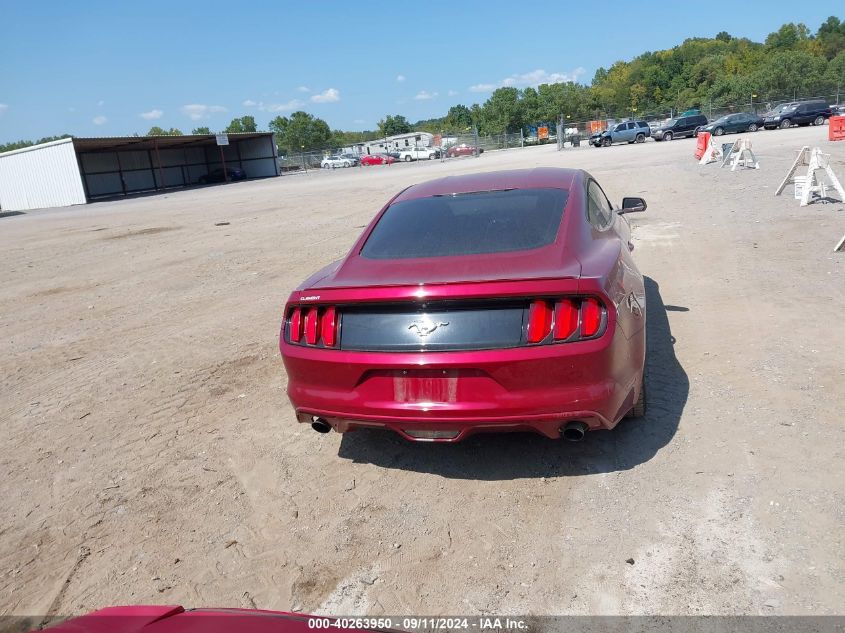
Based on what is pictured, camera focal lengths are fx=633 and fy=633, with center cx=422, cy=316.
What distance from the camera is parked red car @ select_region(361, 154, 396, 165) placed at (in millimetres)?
62912

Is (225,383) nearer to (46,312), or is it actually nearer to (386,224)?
(386,224)

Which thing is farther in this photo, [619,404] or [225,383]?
[225,383]

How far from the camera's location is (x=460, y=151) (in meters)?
61.5

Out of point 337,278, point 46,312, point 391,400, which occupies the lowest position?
point 46,312

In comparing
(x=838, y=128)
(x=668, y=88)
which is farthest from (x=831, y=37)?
(x=838, y=128)

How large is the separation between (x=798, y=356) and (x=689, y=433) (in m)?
1.53

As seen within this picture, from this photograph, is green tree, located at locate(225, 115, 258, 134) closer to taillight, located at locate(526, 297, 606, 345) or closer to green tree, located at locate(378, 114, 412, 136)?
green tree, located at locate(378, 114, 412, 136)

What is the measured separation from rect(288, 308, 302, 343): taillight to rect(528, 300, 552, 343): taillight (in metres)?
1.29

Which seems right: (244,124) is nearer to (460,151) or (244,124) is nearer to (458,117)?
(458,117)

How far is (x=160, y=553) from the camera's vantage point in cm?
305

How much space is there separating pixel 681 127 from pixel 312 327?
4768cm

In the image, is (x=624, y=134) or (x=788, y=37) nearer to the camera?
(x=624, y=134)

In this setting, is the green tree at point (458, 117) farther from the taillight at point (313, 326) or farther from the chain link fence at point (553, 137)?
the taillight at point (313, 326)

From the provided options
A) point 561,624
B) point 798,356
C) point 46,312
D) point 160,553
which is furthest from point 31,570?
point 46,312
